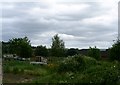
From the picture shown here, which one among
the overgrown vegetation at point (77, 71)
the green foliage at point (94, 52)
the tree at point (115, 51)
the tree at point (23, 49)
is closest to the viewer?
the overgrown vegetation at point (77, 71)

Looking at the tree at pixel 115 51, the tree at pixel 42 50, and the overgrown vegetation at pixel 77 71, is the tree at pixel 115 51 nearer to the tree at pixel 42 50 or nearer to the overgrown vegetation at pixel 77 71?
the overgrown vegetation at pixel 77 71

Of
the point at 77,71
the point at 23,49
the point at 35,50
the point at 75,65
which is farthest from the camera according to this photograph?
the point at 35,50

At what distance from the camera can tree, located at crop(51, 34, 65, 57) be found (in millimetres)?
38594

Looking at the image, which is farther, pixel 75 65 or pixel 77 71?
pixel 75 65

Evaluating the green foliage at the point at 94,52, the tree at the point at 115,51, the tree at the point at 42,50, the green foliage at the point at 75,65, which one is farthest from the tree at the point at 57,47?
the green foliage at the point at 75,65

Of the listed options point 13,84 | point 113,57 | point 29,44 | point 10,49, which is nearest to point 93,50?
point 113,57

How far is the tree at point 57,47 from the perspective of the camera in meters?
38.6

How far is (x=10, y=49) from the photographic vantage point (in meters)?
43.1

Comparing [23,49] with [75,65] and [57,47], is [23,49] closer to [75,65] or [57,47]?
[57,47]

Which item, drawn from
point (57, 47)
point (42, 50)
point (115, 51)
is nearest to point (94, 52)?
point (115, 51)

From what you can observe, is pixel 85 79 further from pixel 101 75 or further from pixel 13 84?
pixel 13 84

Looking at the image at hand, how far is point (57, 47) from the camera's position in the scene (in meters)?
38.8

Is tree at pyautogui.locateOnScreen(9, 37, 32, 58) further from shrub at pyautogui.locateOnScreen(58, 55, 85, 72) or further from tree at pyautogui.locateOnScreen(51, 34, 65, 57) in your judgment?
shrub at pyautogui.locateOnScreen(58, 55, 85, 72)

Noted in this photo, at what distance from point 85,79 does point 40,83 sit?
163cm
